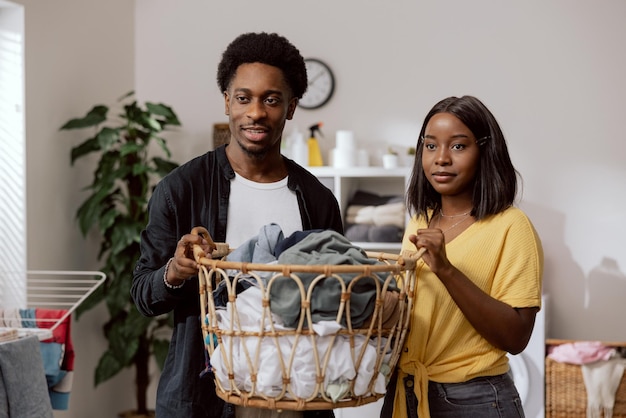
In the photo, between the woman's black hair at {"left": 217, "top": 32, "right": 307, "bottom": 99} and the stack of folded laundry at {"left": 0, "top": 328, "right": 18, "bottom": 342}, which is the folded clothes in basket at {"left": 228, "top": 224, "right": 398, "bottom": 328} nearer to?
the woman's black hair at {"left": 217, "top": 32, "right": 307, "bottom": 99}

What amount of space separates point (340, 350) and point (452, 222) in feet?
1.52

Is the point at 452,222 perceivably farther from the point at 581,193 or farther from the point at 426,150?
the point at 581,193

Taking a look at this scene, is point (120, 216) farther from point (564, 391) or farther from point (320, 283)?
point (320, 283)

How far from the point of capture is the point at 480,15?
4273 mm

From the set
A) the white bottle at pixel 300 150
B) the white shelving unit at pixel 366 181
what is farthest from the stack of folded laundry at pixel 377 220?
the white bottle at pixel 300 150

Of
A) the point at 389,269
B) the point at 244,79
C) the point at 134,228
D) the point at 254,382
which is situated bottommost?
the point at 134,228

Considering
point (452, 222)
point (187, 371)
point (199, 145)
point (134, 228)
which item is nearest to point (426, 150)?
point (452, 222)

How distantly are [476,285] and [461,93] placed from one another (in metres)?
2.92

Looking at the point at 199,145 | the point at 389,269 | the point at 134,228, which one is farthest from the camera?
the point at 199,145

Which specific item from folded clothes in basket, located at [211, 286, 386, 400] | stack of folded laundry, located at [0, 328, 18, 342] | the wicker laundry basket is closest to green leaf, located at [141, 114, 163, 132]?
stack of folded laundry, located at [0, 328, 18, 342]

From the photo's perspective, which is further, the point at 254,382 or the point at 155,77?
the point at 155,77

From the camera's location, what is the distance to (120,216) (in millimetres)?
4008

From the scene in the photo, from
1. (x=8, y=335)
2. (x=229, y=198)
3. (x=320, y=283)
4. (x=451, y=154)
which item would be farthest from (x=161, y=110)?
(x=320, y=283)

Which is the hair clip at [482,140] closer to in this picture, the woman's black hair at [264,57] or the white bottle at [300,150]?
→ the woman's black hair at [264,57]
